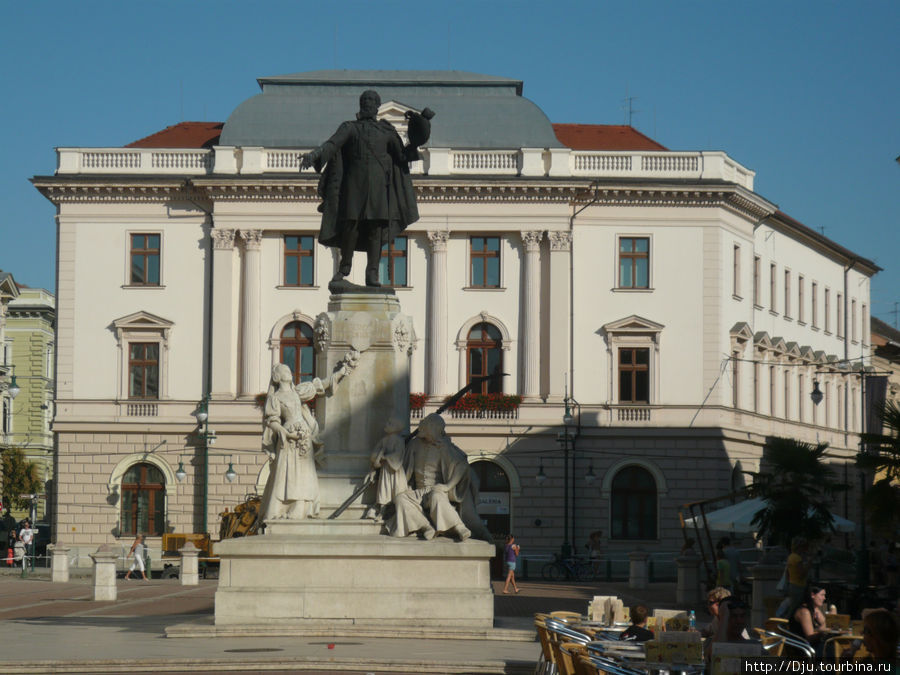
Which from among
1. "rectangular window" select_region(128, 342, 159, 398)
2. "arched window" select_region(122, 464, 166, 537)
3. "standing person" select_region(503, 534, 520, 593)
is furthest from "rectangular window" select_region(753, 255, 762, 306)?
"standing person" select_region(503, 534, 520, 593)

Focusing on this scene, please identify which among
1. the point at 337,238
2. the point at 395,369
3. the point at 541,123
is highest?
the point at 541,123

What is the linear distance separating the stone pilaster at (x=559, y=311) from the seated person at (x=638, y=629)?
147 feet

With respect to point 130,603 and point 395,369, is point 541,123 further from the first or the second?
point 395,369

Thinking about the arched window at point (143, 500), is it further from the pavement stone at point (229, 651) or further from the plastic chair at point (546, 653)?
the plastic chair at point (546, 653)

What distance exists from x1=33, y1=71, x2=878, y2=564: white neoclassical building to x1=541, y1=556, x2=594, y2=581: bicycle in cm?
625

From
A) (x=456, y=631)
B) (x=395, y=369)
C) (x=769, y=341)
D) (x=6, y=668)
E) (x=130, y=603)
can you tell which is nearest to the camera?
(x=6, y=668)

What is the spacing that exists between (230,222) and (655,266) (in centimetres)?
1566

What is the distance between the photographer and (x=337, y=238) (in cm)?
2348

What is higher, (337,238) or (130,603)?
(337,238)

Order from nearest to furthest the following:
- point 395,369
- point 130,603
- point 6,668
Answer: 1. point 6,668
2. point 395,369
3. point 130,603

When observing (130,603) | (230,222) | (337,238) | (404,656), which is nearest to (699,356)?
(230,222)

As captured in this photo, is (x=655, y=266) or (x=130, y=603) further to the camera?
(x=655, y=266)

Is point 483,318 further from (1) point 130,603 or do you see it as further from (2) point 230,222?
(1) point 130,603

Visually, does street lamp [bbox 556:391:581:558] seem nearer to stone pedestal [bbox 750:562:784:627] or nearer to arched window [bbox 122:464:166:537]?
arched window [bbox 122:464:166:537]
